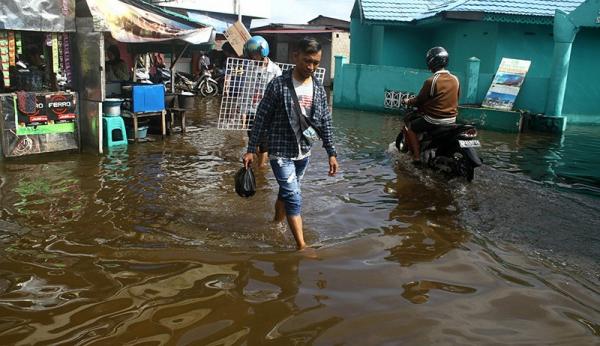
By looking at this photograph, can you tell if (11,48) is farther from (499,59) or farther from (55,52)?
(499,59)

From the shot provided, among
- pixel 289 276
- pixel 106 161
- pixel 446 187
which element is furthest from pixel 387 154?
pixel 289 276

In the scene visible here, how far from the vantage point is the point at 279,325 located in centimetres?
319

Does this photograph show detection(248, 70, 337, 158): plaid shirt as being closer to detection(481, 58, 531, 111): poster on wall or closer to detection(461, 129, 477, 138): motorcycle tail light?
detection(461, 129, 477, 138): motorcycle tail light

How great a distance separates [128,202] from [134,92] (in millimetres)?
4110

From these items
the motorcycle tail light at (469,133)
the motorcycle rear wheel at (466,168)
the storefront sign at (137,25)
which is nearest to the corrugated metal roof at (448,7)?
the storefront sign at (137,25)

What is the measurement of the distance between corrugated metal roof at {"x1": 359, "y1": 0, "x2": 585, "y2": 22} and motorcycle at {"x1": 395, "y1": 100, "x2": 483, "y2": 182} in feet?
24.9

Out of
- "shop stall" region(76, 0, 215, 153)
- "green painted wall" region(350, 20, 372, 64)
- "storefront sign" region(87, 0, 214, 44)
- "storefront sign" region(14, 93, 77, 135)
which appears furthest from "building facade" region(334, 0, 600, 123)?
"storefront sign" region(14, 93, 77, 135)

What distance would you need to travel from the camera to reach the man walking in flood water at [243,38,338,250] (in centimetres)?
422

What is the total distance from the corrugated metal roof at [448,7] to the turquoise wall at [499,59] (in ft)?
1.77

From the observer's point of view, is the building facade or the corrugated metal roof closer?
the building facade

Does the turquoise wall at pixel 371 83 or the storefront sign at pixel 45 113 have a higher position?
the turquoise wall at pixel 371 83

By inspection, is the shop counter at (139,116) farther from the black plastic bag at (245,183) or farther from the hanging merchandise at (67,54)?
the black plastic bag at (245,183)

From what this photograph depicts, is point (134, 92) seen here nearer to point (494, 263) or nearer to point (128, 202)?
point (128, 202)

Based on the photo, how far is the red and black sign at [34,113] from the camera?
763cm
